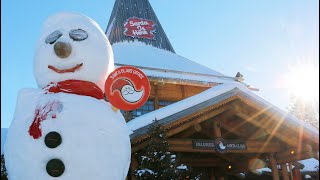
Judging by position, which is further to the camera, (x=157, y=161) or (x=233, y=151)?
(x=233, y=151)

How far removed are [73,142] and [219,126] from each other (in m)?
5.74

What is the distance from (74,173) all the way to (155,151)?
10.2ft

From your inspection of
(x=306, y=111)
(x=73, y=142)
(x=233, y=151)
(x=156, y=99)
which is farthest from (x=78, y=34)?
(x=306, y=111)

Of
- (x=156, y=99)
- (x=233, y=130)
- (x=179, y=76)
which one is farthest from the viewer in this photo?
(x=179, y=76)

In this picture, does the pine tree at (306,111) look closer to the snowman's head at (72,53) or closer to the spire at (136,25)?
the spire at (136,25)

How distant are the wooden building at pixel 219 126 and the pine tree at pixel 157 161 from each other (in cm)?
26

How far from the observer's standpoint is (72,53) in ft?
16.9

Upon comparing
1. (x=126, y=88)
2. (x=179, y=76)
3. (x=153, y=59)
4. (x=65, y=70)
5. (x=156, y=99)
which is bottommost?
(x=126, y=88)

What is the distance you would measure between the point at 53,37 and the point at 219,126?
223 inches

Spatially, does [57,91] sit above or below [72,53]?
below

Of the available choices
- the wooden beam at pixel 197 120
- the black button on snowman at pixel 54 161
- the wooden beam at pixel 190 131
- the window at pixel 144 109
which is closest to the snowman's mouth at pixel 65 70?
the black button on snowman at pixel 54 161

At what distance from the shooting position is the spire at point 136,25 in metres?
16.9

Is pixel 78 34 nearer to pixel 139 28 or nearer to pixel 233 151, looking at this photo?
pixel 233 151

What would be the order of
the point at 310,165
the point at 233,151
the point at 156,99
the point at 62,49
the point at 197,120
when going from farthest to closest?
1. the point at 310,165
2. the point at 156,99
3. the point at 233,151
4. the point at 197,120
5. the point at 62,49
